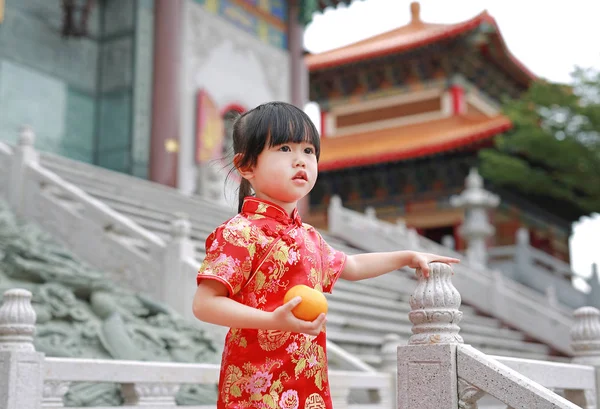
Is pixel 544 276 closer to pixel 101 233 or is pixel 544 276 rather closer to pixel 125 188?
pixel 125 188

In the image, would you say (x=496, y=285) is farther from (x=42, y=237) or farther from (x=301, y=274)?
(x=301, y=274)

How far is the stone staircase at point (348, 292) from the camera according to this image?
9.09 m

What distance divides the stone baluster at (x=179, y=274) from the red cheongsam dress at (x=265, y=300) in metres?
4.77

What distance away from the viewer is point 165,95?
49.2 ft

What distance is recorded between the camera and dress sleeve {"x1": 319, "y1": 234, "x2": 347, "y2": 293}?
9.71 ft

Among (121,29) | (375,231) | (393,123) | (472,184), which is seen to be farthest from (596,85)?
(121,29)

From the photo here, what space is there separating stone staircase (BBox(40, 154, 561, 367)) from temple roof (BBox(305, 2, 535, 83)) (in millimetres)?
11471

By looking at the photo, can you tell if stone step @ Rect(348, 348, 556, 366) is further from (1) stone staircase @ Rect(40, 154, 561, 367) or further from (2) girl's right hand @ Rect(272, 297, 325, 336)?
(2) girl's right hand @ Rect(272, 297, 325, 336)

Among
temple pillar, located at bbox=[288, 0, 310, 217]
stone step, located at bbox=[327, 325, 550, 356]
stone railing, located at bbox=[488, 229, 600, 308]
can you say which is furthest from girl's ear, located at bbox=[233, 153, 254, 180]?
temple pillar, located at bbox=[288, 0, 310, 217]

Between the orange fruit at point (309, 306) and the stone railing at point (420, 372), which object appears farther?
the stone railing at point (420, 372)

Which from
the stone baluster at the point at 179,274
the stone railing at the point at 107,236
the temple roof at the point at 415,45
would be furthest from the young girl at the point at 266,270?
the temple roof at the point at 415,45

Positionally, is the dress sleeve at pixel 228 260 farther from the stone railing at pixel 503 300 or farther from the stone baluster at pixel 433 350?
the stone railing at pixel 503 300

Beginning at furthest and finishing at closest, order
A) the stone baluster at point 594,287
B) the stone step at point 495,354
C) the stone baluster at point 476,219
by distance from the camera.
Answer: the stone baluster at point 476,219, the stone baluster at point 594,287, the stone step at point 495,354

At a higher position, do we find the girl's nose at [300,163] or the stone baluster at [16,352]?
the girl's nose at [300,163]
